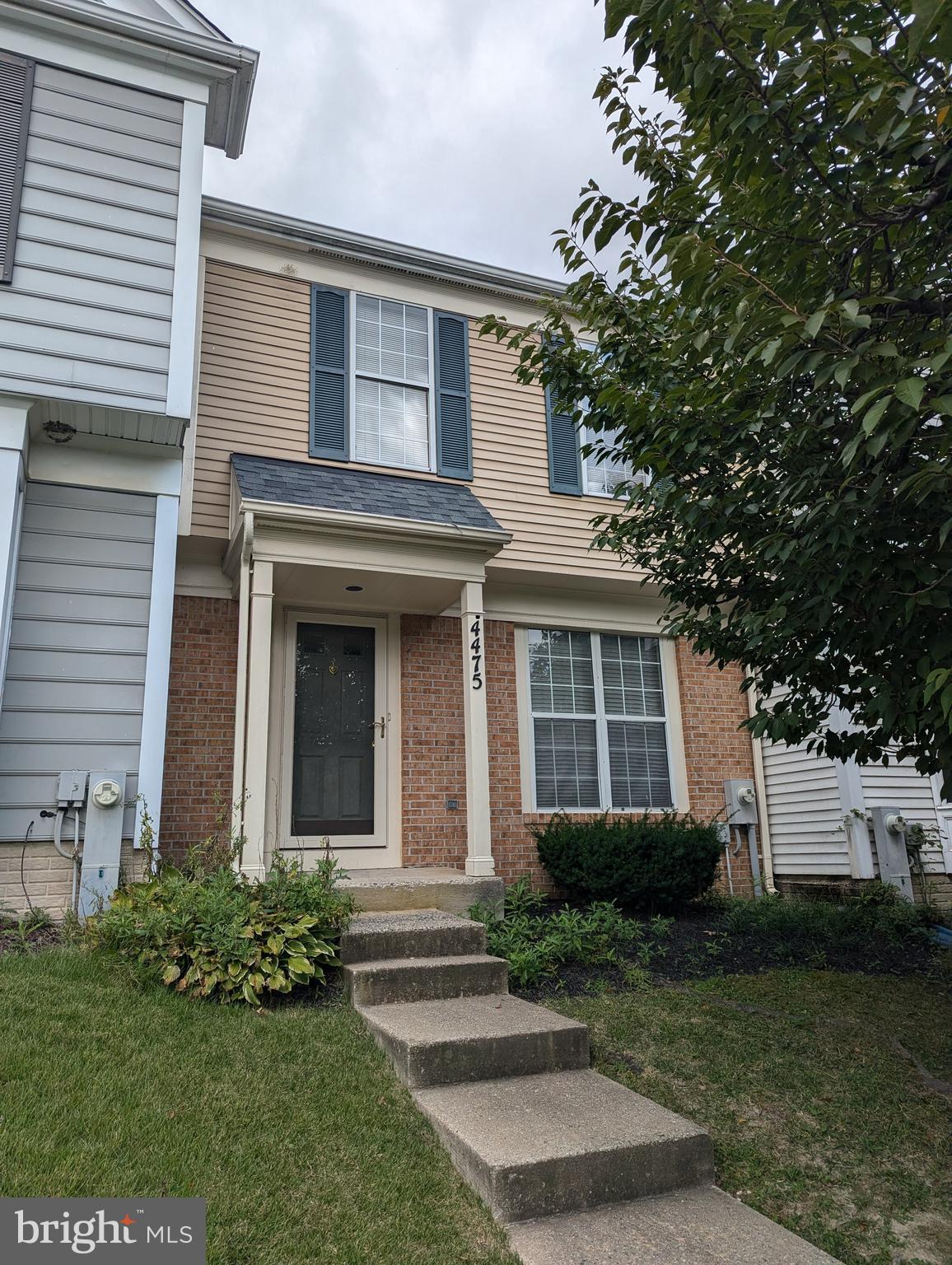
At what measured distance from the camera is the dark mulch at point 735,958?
523 centimetres

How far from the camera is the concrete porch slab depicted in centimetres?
569

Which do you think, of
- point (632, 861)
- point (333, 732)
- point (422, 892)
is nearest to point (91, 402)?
point (333, 732)

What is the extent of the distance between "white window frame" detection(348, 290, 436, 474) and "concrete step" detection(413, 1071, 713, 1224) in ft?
17.6

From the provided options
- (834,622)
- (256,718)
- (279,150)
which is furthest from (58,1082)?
(279,150)

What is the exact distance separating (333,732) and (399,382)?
321 centimetres

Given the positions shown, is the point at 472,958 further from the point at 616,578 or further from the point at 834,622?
the point at 616,578

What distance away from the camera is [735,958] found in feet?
19.5

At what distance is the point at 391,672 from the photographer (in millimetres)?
7402

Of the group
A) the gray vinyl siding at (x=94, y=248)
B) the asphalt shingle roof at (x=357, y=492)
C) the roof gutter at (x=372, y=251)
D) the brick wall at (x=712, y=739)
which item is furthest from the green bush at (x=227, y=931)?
the roof gutter at (x=372, y=251)

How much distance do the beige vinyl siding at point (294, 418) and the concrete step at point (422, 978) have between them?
3.03 meters

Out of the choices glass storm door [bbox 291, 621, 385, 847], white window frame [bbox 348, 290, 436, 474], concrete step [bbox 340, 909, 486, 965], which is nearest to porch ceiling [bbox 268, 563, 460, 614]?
glass storm door [bbox 291, 621, 385, 847]

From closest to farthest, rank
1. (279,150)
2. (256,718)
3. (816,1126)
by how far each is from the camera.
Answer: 1. (816,1126)
2. (256,718)
3. (279,150)

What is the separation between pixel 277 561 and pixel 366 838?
240 centimetres

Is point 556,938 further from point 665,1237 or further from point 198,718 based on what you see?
point 198,718
